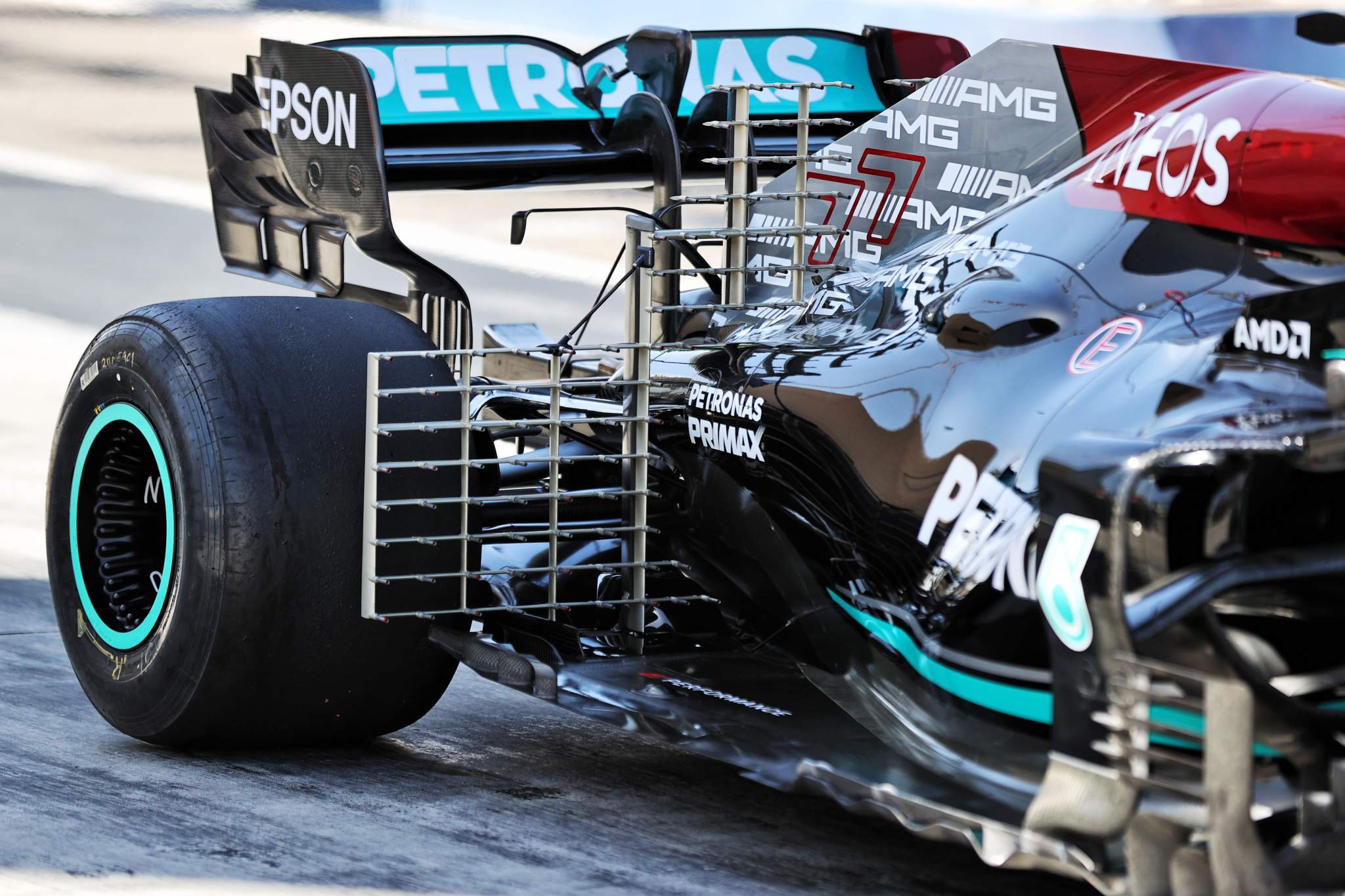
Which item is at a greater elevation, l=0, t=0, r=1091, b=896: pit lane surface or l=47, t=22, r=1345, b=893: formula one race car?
l=47, t=22, r=1345, b=893: formula one race car

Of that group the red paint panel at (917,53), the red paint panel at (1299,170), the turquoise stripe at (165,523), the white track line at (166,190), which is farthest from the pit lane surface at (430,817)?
the white track line at (166,190)

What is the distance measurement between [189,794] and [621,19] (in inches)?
337

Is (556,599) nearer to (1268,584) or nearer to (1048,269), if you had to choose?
(1048,269)

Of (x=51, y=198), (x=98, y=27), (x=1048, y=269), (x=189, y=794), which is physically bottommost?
(x=189, y=794)

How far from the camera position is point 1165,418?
9.47ft

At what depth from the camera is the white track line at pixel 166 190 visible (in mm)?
11203

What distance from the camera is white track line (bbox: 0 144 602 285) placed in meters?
11.2

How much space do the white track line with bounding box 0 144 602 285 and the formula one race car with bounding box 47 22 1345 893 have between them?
19.6 ft

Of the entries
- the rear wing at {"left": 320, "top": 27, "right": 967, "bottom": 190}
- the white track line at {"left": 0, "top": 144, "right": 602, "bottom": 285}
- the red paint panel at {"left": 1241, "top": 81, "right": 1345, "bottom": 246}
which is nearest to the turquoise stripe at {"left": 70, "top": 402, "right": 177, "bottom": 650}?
the rear wing at {"left": 320, "top": 27, "right": 967, "bottom": 190}

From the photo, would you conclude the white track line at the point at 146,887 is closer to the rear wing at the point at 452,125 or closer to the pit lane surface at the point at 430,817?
the pit lane surface at the point at 430,817

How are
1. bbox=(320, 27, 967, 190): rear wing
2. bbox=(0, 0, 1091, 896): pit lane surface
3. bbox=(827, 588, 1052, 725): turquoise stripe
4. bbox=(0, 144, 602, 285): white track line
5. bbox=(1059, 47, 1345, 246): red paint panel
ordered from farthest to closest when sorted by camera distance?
bbox=(0, 144, 602, 285): white track line, bbox=(320, 27, 967, 190): rear wing, bbox=(0, 0, 1091, 896): pit lane surface, bbox=(1059, 47, 1345, 246): red paint panel, bbox=(827, 588, 1052, 725): turquoise stripe

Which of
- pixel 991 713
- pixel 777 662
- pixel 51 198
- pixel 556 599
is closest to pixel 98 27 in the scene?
pixel 51 198

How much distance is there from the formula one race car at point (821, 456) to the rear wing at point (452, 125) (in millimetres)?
14

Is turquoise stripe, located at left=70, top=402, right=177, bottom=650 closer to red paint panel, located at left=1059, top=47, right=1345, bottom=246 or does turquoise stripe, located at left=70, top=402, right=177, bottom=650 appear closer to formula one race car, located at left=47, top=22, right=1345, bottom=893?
formula one race car, located at left=47, top=22, right=1345, bottom=893
